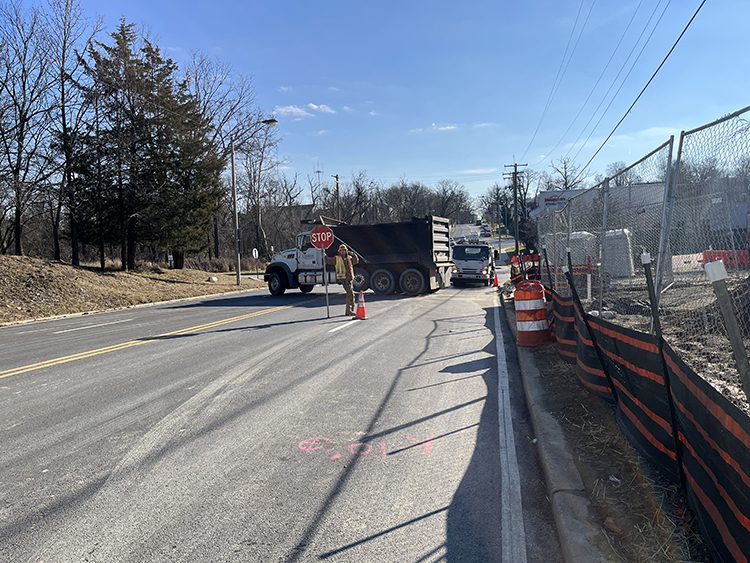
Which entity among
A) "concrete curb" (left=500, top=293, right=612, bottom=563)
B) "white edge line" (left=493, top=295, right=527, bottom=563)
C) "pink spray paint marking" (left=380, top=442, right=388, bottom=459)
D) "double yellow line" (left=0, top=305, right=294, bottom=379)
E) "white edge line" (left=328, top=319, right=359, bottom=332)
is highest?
"double yellow line" (left=0, top=305, right=294, bottom=379)

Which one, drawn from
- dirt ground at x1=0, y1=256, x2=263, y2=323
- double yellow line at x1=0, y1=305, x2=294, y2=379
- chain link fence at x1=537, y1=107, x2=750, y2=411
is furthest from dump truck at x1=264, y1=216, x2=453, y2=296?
chain link fence at x1=537, y1=107, x2=750, y2=411

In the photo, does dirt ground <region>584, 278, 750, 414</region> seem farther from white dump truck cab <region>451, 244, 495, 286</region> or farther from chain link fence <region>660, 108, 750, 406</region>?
white dump truck cab <region>451, 244, 495, 286</region>

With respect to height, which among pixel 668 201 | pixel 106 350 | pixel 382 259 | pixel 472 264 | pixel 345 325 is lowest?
pixel 345 325

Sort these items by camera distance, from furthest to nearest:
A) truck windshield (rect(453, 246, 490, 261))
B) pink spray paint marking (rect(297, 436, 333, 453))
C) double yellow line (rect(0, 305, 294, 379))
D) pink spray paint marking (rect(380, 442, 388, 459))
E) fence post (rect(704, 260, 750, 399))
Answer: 1. truck windshield (rect(453, 246, 490, 261))
2. double yellow line (rect(0, 305, 294, 379))
3. pink spray paint marking (rect(297, 436, 333, 453))
4. pink spray paint marking (rect(380, 442, 388, 459))
5. fence post (rect(704, 260, 750, 399))

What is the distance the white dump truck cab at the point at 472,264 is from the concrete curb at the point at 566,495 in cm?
2099

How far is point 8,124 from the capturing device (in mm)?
25469

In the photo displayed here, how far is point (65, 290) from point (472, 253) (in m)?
18.0

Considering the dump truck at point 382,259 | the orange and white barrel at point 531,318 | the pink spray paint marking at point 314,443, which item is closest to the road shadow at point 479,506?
the pink spray paint marking at point 314,443

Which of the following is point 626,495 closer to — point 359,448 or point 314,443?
point 359,448

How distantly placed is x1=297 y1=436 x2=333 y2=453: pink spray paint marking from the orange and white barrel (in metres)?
4.91

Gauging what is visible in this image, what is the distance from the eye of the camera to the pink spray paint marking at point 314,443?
4.83m

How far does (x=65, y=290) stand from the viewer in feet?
68.0

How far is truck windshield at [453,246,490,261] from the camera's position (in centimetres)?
2694

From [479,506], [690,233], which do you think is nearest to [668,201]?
[690,233]
